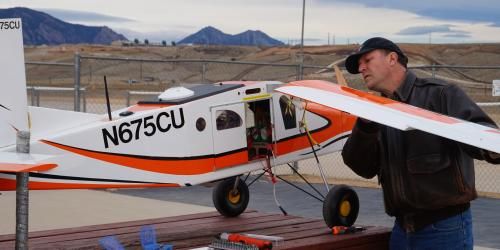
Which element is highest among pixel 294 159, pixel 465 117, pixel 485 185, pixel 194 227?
pixel 465 117

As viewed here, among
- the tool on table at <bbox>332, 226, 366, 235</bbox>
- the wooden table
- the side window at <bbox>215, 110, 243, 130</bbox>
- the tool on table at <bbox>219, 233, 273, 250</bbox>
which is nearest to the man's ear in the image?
A: the tool on table at <bbox>219, 233, 273, 250</bbox>

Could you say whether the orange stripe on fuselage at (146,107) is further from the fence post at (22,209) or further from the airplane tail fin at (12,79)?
the fence post at (22,209)

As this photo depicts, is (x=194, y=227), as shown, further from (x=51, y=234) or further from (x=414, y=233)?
(x=414, y=233)

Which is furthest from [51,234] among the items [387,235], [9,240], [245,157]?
[387,235]

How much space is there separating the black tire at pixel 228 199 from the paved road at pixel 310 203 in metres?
2.62

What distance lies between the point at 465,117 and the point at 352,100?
0.69 m

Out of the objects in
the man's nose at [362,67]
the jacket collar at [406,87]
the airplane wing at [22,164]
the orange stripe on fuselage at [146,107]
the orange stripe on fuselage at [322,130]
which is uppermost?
the man's nose at [362,67]

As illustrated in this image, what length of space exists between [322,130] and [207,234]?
179 centimetres

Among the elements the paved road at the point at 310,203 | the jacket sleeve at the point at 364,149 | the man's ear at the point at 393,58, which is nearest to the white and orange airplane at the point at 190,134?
the jacket sleeve at the point at 364,149

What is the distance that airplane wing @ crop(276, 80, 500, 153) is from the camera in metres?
3.86

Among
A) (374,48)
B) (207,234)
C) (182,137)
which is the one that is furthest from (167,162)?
(374,48)

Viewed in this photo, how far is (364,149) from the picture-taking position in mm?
4496

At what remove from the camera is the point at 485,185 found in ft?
44.6

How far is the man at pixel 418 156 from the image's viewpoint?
4.26 meters
